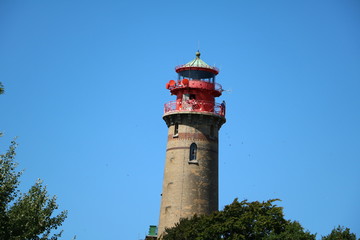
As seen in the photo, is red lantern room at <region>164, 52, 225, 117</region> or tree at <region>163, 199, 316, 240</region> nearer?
tree at <region>163, 199, 316, 240</region>

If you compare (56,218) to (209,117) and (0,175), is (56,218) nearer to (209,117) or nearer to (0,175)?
(0,175)

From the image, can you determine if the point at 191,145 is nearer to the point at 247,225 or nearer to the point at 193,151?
the point at 193,151

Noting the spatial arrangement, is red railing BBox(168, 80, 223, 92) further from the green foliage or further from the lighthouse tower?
the green foliage

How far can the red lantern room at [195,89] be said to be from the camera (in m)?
61.3

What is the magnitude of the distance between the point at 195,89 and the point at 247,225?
675 inches

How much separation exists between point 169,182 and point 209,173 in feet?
12.6

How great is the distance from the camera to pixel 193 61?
2515 inches

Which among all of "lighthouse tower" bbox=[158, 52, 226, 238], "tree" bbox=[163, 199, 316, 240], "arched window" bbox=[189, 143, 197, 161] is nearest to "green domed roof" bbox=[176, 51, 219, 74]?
"lighthouse tower" bbox=[158, 52, 226, 238]

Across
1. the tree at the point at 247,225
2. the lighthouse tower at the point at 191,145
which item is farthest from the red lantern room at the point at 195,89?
the tree at the point at 247,225

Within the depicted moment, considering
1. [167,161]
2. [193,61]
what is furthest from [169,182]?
[193,61]

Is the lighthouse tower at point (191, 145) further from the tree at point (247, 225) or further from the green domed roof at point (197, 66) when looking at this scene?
the tree at point (247, 225)

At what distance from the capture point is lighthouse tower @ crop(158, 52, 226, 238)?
58.7 meters

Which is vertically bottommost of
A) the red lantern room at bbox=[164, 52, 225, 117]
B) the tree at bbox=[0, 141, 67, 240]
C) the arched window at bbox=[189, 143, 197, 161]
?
the tree at bbox=[0, 141, 67, 240]

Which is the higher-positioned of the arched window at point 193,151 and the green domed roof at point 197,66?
the green domed roof at point 197,66
